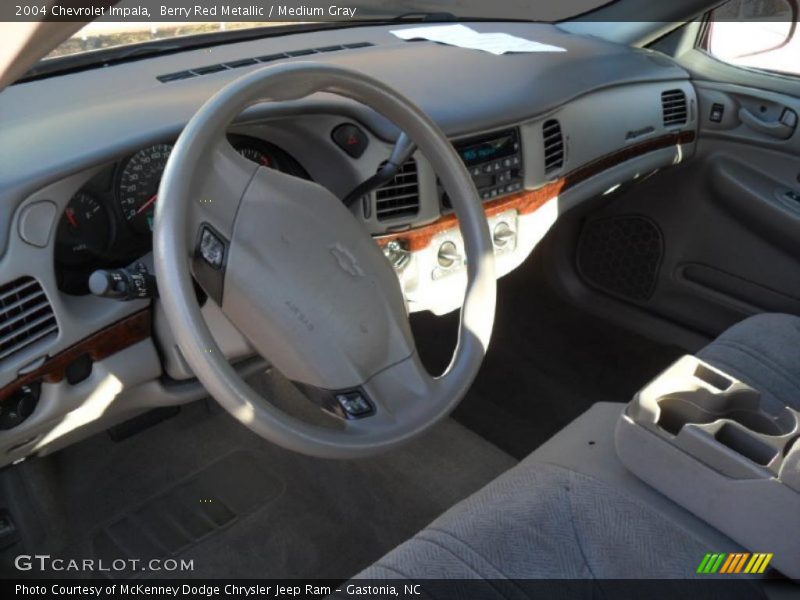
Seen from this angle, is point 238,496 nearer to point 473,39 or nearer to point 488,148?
point 488,148

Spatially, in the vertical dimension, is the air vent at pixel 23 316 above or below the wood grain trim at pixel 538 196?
above

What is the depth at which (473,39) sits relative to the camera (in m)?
2.29

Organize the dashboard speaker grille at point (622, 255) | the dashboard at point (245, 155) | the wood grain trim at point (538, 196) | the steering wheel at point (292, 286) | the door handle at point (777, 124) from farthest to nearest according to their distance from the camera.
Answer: the dashboard speaker grille at point (622, 255), the door handle at point (777, 124), the wood grain trim at point (538, 196), the dashboard at point (245, 155), the steering wheel at point (292, 286)

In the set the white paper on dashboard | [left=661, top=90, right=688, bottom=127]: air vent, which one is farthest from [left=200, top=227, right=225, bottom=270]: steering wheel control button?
[left=661, top=90, right=688, bottom=127]: air vent

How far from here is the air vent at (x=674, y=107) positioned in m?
2.40

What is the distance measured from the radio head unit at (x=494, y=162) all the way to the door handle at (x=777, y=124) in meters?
0.87

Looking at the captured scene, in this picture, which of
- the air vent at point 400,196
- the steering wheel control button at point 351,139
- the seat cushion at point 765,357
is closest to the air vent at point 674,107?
the seat cushion at point 765,357

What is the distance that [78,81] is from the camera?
1.64 meters

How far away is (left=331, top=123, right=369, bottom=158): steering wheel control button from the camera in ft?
5.25

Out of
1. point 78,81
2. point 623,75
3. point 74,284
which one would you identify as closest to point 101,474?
point 74,284

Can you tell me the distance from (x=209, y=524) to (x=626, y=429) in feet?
3.76

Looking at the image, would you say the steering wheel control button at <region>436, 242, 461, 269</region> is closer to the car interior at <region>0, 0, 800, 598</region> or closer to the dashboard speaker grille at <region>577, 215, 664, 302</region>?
the car interior at <region>0, 0, 800, 598</region>

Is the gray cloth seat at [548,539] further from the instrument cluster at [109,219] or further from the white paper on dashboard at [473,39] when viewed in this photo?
the white paper on dashboard at [473,39]

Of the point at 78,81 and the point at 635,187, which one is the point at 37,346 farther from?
the point at 635,187
